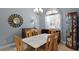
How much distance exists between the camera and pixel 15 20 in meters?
1.80

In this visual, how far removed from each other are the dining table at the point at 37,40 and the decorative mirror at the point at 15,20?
28 centimetres

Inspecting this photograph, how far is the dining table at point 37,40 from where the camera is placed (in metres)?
1.78

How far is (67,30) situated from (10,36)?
2.87 ft

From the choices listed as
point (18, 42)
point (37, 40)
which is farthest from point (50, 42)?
point (18, 42)

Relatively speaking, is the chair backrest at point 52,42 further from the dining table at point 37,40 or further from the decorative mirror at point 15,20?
the decorative mirror at point 15,20

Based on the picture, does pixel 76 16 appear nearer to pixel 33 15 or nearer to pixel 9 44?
pixel 33 15

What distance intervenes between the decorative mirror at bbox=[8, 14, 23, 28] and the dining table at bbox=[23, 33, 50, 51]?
0.28 meters

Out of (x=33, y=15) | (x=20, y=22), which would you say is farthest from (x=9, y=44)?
(x=33, y=15)

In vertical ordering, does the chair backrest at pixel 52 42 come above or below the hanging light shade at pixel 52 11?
below

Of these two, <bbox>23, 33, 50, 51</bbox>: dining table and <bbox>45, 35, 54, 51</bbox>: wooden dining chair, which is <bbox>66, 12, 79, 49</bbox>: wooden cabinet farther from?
<bbox>23, 33, 50, 51</bbox>: dining table

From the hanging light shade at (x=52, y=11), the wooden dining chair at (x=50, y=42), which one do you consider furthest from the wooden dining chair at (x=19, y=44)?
the hanging light shade at (x=52, y=11)

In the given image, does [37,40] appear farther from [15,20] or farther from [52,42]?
[15,20]

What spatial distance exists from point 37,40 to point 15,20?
1.51ft
